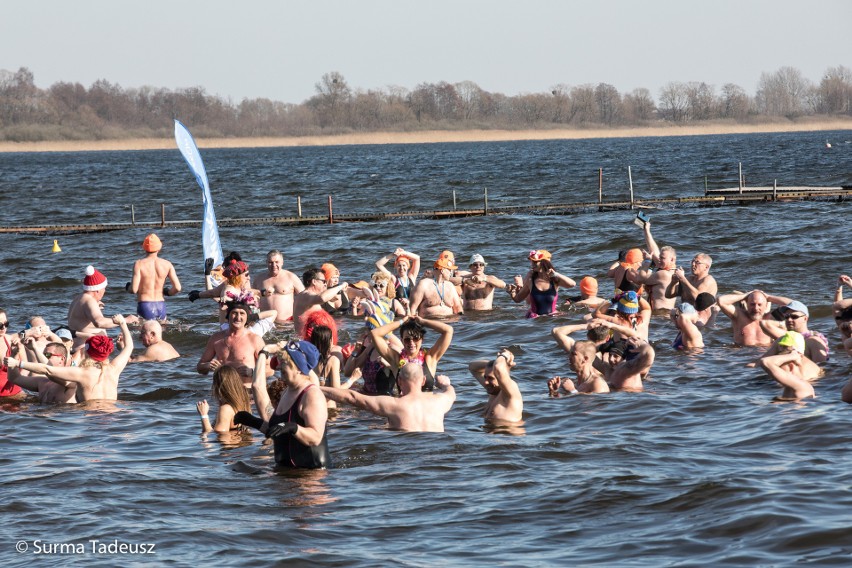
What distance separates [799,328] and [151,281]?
8.81 meters

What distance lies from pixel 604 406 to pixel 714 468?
224cm

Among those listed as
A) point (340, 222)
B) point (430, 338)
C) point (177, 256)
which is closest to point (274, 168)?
point (340, 222)

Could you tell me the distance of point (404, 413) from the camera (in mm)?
9719

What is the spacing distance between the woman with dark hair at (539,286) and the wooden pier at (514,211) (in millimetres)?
18630

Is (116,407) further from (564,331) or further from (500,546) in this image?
(500,546)

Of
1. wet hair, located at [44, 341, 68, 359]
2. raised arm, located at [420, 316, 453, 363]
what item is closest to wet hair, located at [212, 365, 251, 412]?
raised arm, located at [420, 316, 453, 363]

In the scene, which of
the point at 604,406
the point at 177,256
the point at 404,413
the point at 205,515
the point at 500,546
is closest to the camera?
the point at 500,546

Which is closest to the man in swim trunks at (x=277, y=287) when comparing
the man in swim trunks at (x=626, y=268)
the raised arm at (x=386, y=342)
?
the man in swim trunks at (x=626, y=268)

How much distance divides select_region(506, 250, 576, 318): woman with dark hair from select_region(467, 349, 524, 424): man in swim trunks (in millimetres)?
5099

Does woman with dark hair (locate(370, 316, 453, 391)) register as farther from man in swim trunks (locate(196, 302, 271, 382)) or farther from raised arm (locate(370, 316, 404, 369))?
man in swim trunks (locate(196, 302, 271, 382))

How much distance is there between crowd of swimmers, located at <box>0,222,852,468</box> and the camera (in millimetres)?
9211

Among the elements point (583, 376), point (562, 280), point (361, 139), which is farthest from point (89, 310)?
point (361, 139)

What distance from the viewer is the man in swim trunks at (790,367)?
1061 cm

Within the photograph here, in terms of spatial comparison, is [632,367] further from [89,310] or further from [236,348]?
[89,310]
